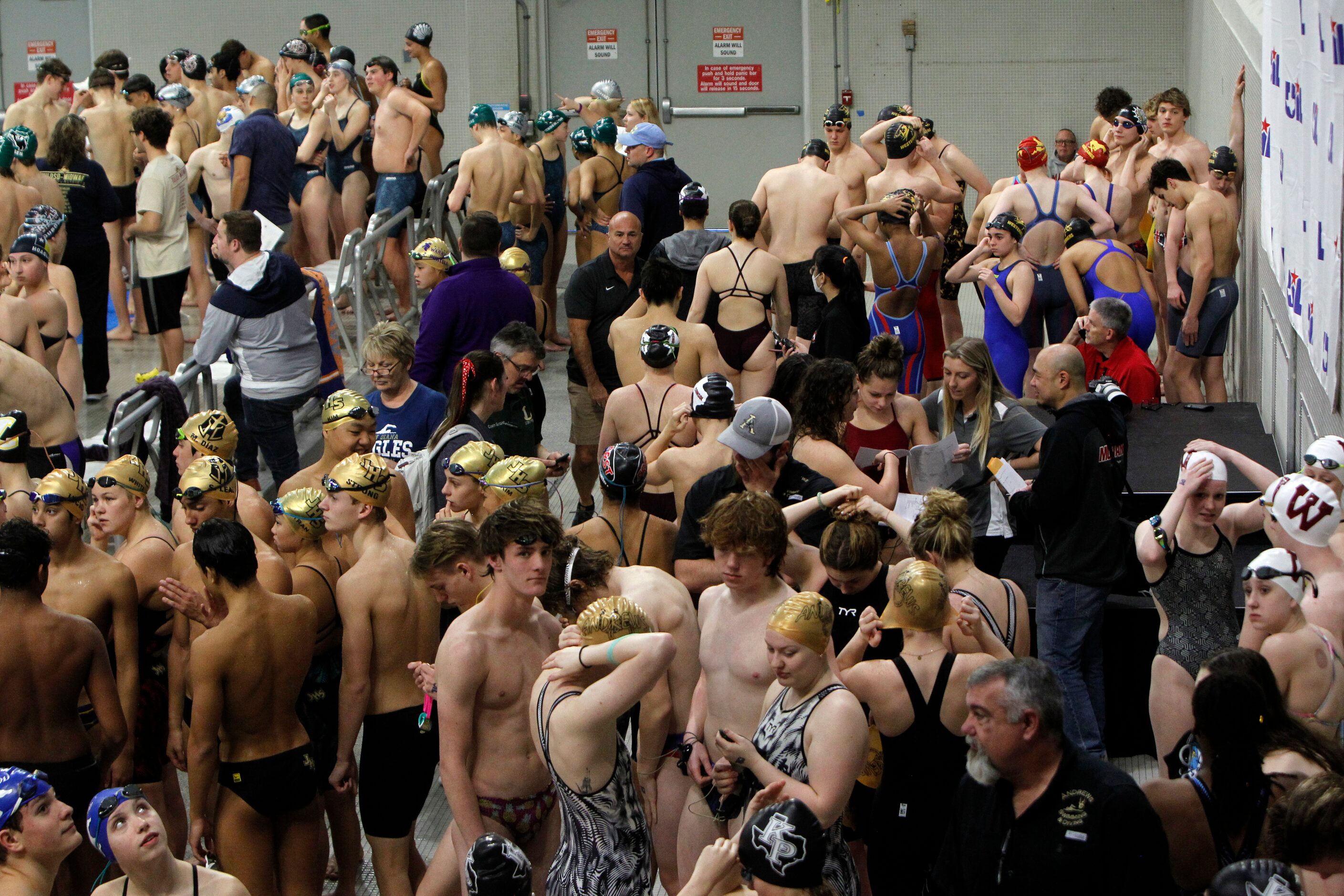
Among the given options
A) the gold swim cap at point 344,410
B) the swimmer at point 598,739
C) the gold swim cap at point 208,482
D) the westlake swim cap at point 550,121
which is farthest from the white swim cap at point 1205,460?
the westlake swim cap at point 550,121

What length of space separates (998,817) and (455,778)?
1586mm

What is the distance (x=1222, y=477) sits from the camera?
4672 mm

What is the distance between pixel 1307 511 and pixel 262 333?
216 inches

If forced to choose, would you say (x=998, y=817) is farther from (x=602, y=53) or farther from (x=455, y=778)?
(x=602, y=53)

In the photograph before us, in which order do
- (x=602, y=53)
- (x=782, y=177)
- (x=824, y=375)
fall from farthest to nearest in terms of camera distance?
(x=602, y=53)
(x=782, y=177)
(x=824, y=375)

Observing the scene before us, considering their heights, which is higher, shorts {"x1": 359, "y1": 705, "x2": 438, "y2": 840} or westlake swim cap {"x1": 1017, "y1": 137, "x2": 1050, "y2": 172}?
westlake swim cap {"x1": 1017, "y1": 137, "x2": 1050, "y2": 172}

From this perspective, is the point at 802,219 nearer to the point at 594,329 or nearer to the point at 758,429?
the point at 594,329

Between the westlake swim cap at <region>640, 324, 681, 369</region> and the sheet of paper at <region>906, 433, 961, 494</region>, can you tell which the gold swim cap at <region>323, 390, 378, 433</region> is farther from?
the sheet of paper at <region>906, 433, 961, 494</region>

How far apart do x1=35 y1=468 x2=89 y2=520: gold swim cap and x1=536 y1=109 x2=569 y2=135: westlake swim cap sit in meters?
7.26

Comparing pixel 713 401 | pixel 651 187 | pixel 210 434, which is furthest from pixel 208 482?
pixel 651 187

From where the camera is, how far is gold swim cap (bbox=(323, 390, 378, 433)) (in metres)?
5.80

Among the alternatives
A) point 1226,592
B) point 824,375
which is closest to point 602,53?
point 824,375

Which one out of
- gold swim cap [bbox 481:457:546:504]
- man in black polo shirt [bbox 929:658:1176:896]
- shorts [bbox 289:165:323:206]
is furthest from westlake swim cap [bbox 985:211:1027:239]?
shorts [bbox 289:165:323:206]

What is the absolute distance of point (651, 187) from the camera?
9.65 m
